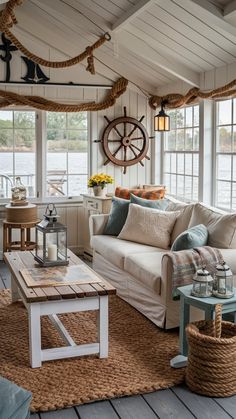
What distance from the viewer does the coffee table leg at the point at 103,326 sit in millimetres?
3889

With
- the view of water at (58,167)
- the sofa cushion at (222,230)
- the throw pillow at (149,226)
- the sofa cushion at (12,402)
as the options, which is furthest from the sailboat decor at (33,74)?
the sofa cushion at (12,402)

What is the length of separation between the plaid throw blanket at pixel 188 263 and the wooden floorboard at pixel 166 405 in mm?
985

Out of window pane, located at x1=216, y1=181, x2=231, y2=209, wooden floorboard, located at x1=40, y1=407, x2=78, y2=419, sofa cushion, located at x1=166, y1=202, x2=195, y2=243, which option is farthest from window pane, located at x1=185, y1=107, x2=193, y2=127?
wooden floorboard, located at x1=40, y1=407, x2=78, y2=419

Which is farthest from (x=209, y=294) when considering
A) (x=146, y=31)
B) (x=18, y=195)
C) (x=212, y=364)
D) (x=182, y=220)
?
Answer: (x=18, y=195)

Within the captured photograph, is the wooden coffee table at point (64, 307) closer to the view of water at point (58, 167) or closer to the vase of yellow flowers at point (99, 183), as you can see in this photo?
the vase of yellow flowers at point (99, 183)

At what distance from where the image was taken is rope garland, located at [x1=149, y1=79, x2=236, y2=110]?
545cm

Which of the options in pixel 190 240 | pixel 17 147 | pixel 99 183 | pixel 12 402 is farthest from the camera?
pixel 17 147

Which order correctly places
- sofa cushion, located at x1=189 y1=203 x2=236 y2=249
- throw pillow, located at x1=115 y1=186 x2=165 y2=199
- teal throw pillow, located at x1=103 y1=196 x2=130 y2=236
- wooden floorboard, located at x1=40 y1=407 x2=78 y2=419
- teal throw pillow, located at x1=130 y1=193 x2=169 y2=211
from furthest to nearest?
1. throw pillow, located at x1=115 y1=186 x2=165 y2=199
2. teal throw pillow, located at x1=103 y1=196 x2=130 y2=236
3. teal throw pillow, located at x1=130 y1=193 x2=169 y2=211
4. sofa cushion, located at x1=189 y1=203 x2=236 y2=249
5. wooden floorboard, located at x1=40 y1=407 x2=78 y2=419

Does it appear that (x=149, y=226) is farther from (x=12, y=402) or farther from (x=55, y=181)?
(x=12, y=402)

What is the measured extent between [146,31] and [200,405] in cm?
370

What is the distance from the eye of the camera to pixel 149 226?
564 cm

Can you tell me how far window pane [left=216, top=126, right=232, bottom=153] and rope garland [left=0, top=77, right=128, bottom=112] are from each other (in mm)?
1655

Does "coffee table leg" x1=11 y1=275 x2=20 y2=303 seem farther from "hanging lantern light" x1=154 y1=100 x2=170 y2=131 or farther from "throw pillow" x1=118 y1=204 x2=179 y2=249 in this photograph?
"hanging lantern light" x1=154 y1=100 x2=170 y2=131

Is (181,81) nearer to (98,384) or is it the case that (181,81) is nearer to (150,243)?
(150,243)
